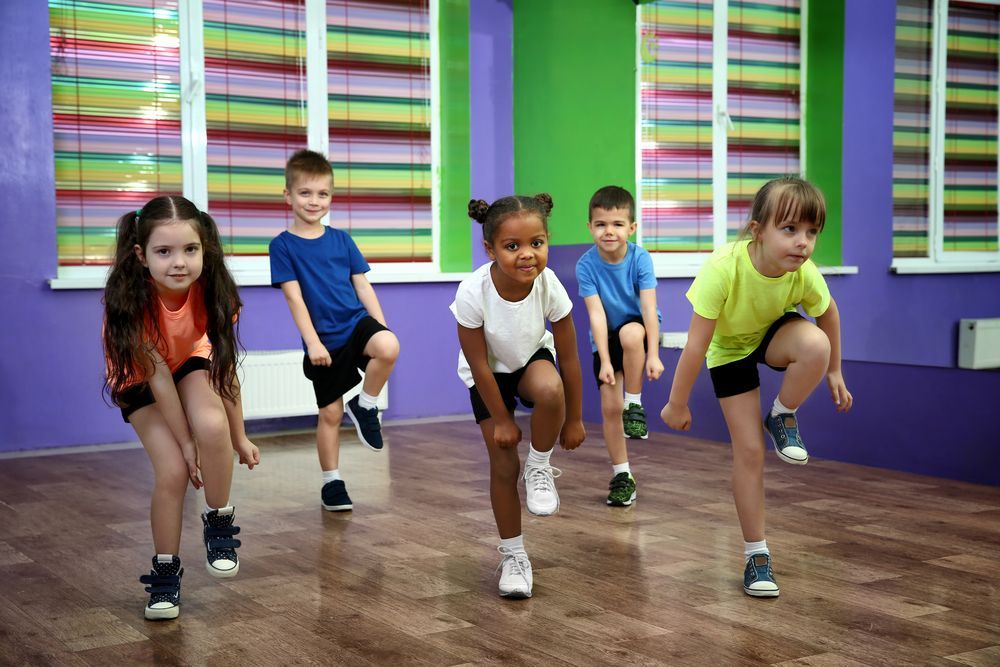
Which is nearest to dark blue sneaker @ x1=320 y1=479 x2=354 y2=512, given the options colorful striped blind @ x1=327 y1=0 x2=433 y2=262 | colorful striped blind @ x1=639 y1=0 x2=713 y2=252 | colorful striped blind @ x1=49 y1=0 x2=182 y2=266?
colorful striped blind @ x1=49 y1=0 x2=182 y2=266

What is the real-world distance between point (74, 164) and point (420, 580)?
3.34 m

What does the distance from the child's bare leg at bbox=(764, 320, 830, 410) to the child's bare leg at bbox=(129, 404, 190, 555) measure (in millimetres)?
1471

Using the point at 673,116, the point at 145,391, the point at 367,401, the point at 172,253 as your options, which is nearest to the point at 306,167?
the point at 367,401

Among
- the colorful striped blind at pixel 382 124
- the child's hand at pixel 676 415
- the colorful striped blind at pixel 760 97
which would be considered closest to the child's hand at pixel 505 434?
the child's hand at pixel 676 415

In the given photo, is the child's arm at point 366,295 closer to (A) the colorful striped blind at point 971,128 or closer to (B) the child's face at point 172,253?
(B) the child's face at point 172,253

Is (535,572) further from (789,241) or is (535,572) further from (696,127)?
(696,127)

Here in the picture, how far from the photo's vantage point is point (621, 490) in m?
3.75

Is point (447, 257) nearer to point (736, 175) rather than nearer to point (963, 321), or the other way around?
point (736, 175)

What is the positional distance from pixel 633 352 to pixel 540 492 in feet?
3.85

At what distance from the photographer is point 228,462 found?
2.64m

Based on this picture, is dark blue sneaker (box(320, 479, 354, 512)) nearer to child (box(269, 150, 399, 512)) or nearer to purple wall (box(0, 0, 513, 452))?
child (box(269, 150, 399, 512))

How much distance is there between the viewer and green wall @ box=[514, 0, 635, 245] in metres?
5.92

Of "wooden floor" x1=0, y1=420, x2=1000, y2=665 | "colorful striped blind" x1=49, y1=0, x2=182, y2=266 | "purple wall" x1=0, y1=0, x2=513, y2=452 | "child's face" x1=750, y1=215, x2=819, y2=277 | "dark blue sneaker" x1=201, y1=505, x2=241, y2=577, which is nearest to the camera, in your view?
"wooden floor" x1=0, y1=420, x2=1000, y2=665

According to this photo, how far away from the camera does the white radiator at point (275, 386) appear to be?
5461mm
